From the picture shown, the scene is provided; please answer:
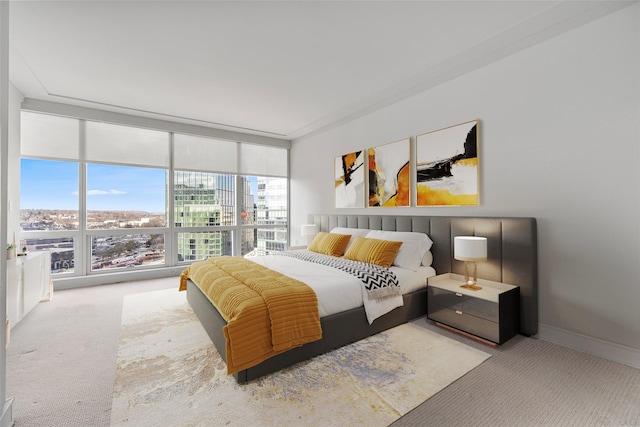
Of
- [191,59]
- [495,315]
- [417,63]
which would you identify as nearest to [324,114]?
[417,63]

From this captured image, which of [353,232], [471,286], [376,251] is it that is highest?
[353,232]

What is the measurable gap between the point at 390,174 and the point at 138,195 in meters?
4.26

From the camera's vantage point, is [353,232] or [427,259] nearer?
[427,259]

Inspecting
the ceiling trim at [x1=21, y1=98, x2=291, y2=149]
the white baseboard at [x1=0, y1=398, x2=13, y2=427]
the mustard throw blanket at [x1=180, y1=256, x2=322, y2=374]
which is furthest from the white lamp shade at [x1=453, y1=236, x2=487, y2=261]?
the ceiling trim at [x1=21, y1=98, x2=291, y2=149]

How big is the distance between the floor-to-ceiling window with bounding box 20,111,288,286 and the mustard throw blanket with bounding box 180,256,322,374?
3.18 metres

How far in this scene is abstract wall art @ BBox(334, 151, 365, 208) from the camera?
4551 millimetres

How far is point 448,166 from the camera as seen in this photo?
3320mm

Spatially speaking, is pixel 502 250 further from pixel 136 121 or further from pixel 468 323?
pixel 136 121

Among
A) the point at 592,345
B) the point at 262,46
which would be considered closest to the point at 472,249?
the point at 592,345

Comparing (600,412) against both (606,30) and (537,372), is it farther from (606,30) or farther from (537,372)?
(606,30)

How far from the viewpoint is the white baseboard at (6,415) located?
153 centimetres

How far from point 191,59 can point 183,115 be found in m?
1.95

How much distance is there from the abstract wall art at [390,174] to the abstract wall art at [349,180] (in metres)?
0.22

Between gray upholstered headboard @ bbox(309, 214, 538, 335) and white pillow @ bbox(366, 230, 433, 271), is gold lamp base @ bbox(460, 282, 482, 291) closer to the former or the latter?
gray upholstered headboard @ bbox(309, 214, 538, 335)
